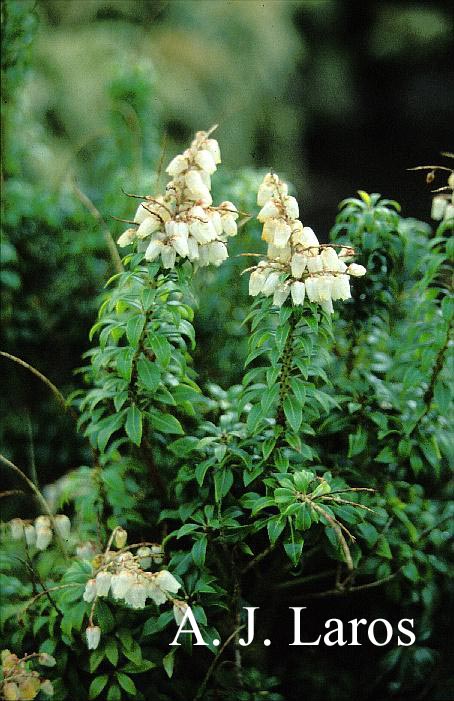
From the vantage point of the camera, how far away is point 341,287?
1.42 meters

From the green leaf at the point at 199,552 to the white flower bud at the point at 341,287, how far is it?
0.60 m

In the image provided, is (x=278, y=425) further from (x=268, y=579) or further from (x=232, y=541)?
(x=268, y=579)

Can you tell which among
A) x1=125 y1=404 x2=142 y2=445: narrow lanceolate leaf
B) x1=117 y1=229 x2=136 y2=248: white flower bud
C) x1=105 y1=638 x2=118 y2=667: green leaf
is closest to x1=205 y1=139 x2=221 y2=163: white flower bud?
x1=117 y1=229 x2=136 y2=248: white flower bud

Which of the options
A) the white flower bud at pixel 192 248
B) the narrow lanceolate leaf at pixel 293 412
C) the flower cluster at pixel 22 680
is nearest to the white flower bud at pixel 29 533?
the flower cluster at pixel 22 680

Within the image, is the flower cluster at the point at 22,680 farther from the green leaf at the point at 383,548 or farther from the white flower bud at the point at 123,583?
the green leaf at the point at 383,548

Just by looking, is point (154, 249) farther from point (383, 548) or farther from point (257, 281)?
point (383, 548)

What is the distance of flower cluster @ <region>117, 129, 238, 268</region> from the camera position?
1418mm

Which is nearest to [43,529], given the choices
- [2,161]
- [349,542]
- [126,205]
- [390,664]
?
[349,542]

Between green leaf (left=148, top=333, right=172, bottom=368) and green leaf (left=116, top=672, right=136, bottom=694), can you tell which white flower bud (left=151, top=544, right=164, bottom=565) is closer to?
green leaf (left=116, top=672, right=136, bottom=694)

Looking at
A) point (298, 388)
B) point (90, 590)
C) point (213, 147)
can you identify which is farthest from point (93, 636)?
point (213, 147)

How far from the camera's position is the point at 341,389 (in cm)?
188

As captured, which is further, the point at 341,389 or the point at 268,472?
the point at 341,389

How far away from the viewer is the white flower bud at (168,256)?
4.69 ft

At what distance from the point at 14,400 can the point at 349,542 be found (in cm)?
160
